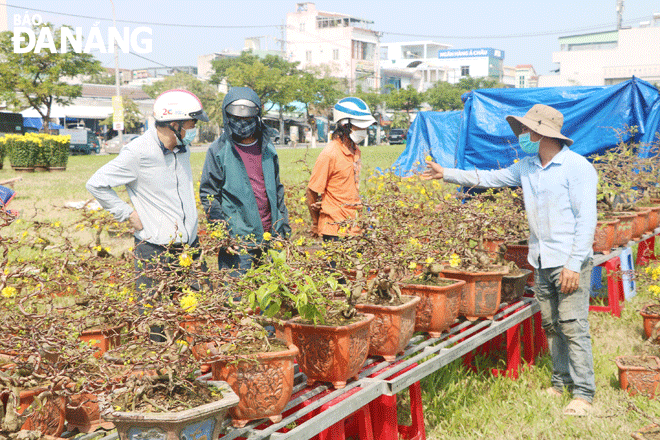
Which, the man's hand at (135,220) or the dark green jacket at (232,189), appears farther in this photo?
the dark green jacket at (232,189)

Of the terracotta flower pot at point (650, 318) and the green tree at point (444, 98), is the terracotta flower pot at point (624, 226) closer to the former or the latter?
the terracotta flower pot at point (650, 318)

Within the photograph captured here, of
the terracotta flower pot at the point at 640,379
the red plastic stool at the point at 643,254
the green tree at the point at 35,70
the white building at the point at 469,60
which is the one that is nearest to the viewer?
the terracotta flower pot at the point at 640,379

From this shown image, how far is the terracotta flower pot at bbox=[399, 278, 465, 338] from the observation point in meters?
3.72

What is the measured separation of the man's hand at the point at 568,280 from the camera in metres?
3.90

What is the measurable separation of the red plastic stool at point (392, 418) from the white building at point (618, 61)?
7816cm

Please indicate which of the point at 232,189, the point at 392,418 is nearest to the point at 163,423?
the point at 392,418

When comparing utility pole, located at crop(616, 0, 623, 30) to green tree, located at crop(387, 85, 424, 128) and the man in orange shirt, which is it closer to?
green tree, located at crop(387, 85, 424, 128)

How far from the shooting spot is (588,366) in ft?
13.4

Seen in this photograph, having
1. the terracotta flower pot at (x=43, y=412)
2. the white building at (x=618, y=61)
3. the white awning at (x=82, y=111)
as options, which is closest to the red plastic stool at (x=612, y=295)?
the terracotta flower pot at (x=43, y=412)

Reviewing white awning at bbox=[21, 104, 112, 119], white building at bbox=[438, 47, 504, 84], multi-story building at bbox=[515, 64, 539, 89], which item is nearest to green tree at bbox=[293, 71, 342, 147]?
white awning at bbox=[21, 104, 112, 119]

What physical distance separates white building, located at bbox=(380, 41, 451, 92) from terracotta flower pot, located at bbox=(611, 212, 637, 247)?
84741mm

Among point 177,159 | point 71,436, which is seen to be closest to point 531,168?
point 177,159

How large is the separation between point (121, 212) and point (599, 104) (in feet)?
27.4

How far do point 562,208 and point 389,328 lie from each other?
1.48m
